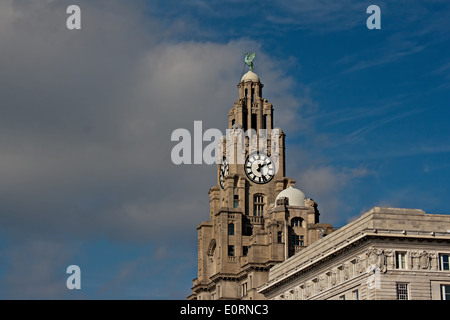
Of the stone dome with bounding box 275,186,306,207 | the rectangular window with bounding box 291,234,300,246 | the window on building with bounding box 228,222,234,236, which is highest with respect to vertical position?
the stone dome with bounding box 275,186,306,207

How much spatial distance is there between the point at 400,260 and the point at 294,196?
71.3m

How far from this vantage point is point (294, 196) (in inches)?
7534

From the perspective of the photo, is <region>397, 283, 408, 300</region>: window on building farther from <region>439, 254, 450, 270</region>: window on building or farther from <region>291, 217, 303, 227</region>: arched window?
<region>291, 217, 303, 227</region>: arched window

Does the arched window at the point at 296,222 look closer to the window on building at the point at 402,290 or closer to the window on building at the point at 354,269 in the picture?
the window on building at the point at 354,269

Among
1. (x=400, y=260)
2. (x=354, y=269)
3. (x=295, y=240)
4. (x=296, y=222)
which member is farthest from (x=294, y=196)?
(x=400, y=260)

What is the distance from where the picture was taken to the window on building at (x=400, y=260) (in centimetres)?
12038

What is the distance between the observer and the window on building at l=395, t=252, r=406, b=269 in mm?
120375

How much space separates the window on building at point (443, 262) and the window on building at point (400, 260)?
436 cm

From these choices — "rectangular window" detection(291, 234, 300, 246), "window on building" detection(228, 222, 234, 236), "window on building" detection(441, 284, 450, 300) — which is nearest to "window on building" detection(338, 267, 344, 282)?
"window on building" detection(441, 284, 450, 300)

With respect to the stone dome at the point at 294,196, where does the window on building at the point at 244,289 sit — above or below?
below

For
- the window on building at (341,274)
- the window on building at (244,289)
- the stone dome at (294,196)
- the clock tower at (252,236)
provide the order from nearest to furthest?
the window on building at (341,274) → the clock tower at (252,236) → the window on building at (244,289) → the stone dome at (294,196)

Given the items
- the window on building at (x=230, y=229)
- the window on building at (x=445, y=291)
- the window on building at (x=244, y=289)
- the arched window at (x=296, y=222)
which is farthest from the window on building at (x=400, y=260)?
the window on building at (x=230, y=229)

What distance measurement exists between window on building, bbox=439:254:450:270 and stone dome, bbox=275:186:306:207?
229 feet
